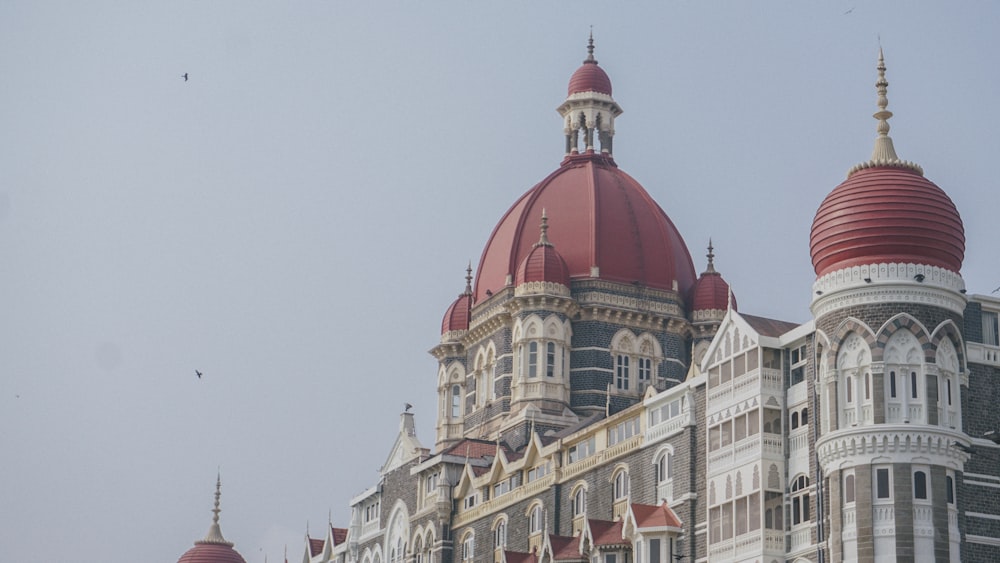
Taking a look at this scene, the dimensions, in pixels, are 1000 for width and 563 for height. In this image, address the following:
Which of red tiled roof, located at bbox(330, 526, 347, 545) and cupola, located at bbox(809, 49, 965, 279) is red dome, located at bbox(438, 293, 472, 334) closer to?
red tiled roof, located at bbox(330, 526, 347, 545)

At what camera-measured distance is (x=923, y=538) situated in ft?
161

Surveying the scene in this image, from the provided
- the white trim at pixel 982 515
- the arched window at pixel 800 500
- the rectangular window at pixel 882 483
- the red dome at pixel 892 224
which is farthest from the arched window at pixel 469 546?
the white trim at pixel 982 515

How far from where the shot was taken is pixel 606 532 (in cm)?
5997

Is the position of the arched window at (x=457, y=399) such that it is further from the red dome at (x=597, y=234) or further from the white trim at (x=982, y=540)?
the white trim at (x=982, y=540)

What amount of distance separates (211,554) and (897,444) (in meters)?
73.3

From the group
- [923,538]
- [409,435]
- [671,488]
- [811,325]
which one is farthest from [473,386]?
[923,538]

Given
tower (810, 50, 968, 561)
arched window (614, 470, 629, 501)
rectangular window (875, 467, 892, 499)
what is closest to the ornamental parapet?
tower (810, 50, 968, 561)

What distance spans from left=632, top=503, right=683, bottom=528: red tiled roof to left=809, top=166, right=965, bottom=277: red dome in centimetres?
1019

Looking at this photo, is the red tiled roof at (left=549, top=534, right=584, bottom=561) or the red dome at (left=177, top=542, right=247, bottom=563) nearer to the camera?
the red tiled roof at (left=549, top=534, right=584, bottom=561)

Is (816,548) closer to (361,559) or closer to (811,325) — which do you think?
(811,325)

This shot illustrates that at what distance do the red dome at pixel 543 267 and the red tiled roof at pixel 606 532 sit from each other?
18925 mm

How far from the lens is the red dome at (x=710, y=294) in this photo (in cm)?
8000

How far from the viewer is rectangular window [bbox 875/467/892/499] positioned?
50.1 meters

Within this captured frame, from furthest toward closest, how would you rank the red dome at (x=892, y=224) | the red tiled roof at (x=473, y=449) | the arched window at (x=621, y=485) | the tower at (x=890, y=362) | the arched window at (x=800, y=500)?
the red tiled roof at (x=473, y=449)
the arched window at (x=621, y=485)
the arched window at (x=800, y=500)
the red dome at (x=892, y=224)
the tower at (x=890, y=362)
